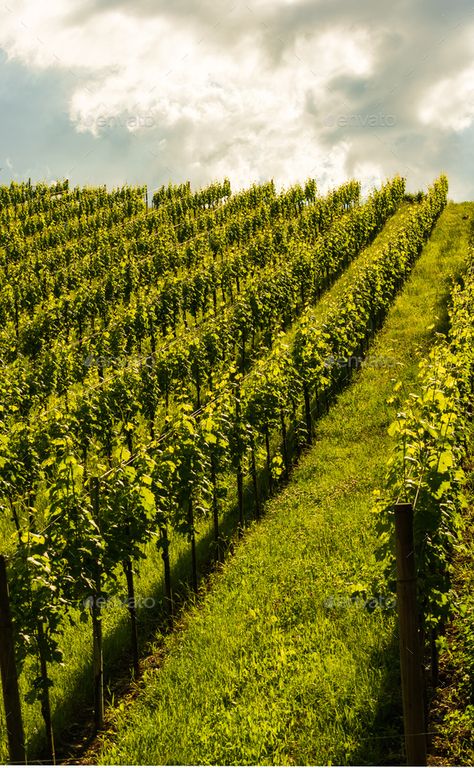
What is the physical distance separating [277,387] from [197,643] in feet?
24.5

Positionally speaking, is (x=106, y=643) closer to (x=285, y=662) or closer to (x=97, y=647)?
(x=97, y=647)

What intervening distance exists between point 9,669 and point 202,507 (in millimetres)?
6588

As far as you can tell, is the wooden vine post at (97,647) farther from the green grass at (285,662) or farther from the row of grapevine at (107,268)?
the row of grapevine at (107,268)

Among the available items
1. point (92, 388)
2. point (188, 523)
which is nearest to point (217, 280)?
point (92, 388)

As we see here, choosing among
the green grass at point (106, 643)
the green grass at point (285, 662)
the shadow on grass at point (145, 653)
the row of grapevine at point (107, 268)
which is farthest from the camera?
the row of grapevine at point (107, 268)

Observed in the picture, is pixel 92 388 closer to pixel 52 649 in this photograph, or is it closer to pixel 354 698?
pixel 52 649

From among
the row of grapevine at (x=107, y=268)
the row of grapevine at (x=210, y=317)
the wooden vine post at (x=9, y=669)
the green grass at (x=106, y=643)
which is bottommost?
the green grass at (x=106, y=643)

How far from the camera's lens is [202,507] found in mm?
11750

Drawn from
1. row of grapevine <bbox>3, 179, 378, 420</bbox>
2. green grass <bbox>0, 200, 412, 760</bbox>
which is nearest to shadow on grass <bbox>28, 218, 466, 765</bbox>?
green grass <bbox>0, 200, 412, 760</bbox>

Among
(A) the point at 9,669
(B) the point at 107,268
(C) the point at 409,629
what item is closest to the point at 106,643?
(A) the point at 9,669

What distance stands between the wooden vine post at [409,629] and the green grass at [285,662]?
3113 mm

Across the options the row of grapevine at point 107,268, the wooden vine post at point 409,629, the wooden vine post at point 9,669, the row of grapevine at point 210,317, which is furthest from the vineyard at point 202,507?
the wooden vine post at point 409,629

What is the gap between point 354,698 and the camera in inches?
320

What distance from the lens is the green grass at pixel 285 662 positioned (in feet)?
25.2
